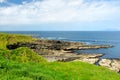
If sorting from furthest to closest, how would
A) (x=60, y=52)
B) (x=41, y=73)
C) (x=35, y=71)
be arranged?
1. (x=60, y=52)
2. (x=35, y=71)
3. (x=41, y=73)

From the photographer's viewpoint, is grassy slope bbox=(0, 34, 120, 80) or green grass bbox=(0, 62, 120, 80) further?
grassy slope bbox=(0, 34, 120, 80)

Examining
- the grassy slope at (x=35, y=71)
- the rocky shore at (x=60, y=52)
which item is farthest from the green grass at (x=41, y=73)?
the rocky shore at (x=60, y=52)

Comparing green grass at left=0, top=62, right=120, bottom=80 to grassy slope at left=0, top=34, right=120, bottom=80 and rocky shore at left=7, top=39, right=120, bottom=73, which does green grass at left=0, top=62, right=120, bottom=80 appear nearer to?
grassy slope at left=0, top=34, right=120, bottom=80

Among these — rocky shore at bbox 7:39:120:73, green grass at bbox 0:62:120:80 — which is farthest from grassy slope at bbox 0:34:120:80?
rocky shore at bbox 7:39:120:73

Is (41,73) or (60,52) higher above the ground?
(41,73)

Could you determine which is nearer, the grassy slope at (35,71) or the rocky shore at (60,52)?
the grassy slope at (35,71)

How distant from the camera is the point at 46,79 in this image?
774 inches

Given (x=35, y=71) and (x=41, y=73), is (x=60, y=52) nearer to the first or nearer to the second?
(x=35, y=71)

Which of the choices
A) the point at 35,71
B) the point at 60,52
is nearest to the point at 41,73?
the point at 35,71

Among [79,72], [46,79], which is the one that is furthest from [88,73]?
[46,79]

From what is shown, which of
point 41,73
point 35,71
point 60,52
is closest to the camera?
point 41,73

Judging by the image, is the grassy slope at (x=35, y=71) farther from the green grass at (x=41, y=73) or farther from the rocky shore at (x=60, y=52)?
the rocky shore at (x=60, y=52)

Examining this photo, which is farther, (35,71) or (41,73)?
(35,71)

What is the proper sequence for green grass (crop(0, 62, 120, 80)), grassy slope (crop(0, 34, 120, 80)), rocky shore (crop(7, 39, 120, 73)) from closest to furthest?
green grass (crop(0, 62, 120, 80)) < grassy slope (crop(0, 34, 120, 80)) < rocky shore (crop(7, 39, 120, 73))
